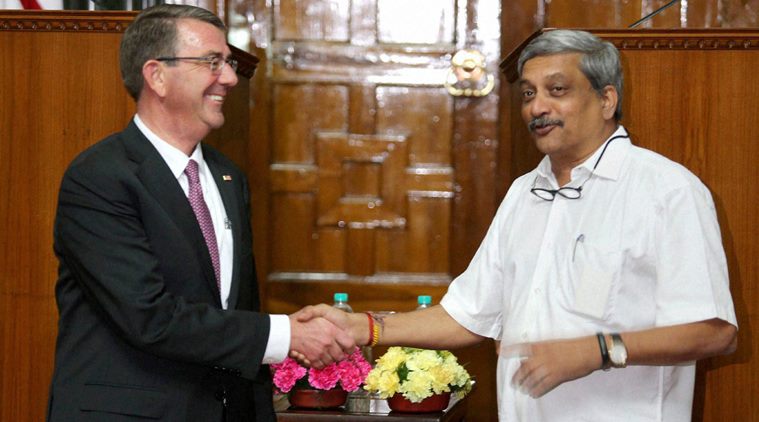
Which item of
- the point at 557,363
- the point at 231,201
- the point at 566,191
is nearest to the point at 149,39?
the point at 231,201

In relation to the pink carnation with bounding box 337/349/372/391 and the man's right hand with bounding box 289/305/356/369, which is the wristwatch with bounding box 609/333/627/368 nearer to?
the man's right hand with bounding box 289/305/356/369

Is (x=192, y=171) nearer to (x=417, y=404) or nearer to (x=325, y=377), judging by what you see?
(x=325, y=377)

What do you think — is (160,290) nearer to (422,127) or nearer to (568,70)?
(568,70)

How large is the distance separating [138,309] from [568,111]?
3.59 feet

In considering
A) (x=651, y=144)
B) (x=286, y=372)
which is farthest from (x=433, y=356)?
(x=651, y=144)

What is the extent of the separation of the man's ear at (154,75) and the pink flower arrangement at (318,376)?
0.99 m

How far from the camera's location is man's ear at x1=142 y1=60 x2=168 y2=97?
2.77 m

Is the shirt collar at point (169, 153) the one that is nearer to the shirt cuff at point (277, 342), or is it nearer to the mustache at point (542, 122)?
the shirt cuff at point (277, 342)

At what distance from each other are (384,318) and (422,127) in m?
1.47

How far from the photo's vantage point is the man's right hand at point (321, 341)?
116 inches

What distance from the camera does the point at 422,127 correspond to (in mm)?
4301

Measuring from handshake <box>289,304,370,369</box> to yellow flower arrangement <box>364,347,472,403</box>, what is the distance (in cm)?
35

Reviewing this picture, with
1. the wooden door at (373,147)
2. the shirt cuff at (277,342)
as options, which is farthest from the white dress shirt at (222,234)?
the wooden door at (373,147)

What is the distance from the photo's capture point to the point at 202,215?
266 centimetres
